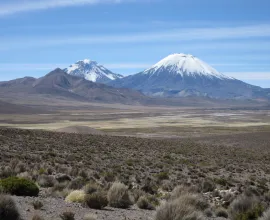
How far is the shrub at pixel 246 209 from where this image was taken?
10383mm

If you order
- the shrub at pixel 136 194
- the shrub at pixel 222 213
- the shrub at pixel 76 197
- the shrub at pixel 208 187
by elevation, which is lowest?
the shrub at pixel 208 187

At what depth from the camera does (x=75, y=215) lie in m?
10.3

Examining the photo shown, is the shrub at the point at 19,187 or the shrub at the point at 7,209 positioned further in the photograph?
the shrub at the point at 19,187

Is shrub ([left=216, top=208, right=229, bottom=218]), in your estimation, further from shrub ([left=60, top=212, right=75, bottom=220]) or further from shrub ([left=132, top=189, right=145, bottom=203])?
shrub ([left=60, top=212, right=75, bottom=220])

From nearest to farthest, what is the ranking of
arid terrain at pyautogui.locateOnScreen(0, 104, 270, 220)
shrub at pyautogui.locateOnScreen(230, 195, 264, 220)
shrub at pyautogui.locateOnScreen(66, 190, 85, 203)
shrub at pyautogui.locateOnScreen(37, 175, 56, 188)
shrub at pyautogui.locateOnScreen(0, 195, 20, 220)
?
shrub at pyautogui.locateOnScreen(0, 195, 20, 220)
shrub at pyautogui.locateOnScreen(230, 195, 264, 220)
arid terrain at pyautogui.locateOnScreen(0, 104, 270, 220)
shrub at pyautogui.locateOnScreen(66, 190, 85, 203)
shrub at pyautogui.locateOnScreen(37, 175, 56, 188)

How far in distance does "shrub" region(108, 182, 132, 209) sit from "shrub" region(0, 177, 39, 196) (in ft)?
7.38

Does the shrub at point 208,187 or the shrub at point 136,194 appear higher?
the shrub at point 136,194

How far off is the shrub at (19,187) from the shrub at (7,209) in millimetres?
2797

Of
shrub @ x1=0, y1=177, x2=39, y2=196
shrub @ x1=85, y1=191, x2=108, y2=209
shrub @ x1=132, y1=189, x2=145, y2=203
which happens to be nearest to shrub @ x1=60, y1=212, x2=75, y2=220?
shrub @ x1=85, y1=191, x2=108, y2=209

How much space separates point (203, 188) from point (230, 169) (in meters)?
9.69

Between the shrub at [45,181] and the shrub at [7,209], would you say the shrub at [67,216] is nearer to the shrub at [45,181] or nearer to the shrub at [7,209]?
the shrub at [7,209]

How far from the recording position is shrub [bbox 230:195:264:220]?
10383 mm

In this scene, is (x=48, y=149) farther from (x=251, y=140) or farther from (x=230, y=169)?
(x=251, y=140)

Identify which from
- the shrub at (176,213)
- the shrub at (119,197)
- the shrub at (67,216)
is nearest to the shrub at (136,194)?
the shrub at (119,197)
